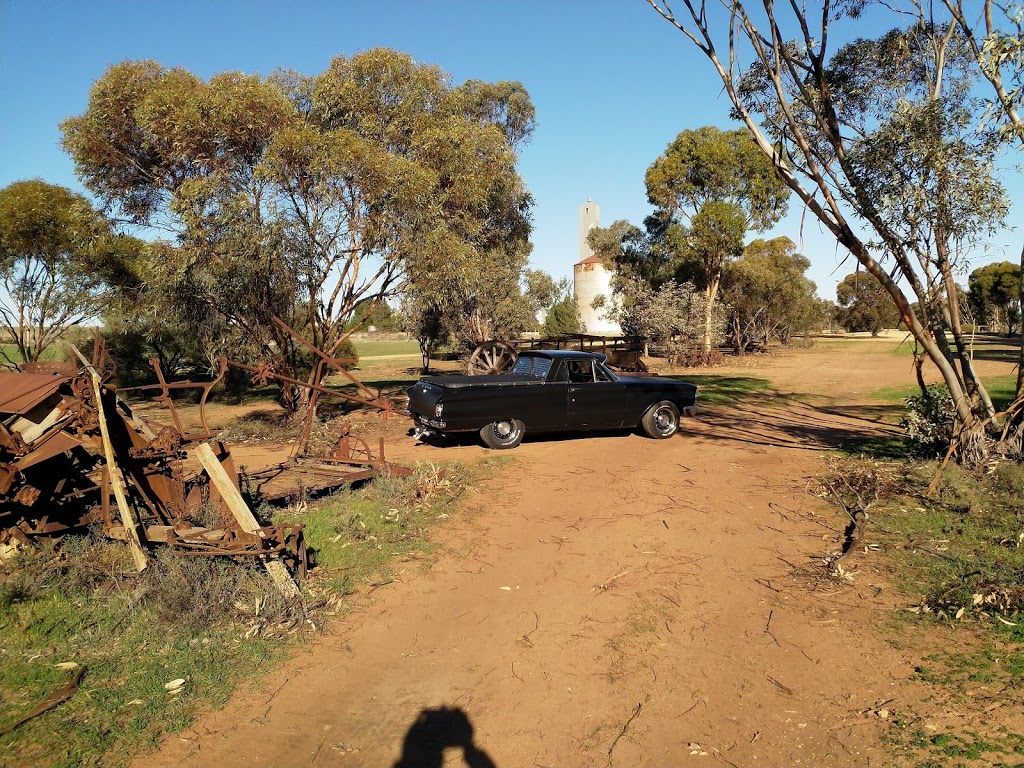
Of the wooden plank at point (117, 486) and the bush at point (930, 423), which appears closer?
the wooden plank at point (117, 486)

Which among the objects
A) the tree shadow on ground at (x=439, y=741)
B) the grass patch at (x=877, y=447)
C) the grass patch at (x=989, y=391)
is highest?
the grass patch at (x=989, y=391)

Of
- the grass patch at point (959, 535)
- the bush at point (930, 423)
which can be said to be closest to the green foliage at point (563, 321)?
the bush at point (930, 423)

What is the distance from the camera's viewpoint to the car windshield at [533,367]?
12078 millimetres

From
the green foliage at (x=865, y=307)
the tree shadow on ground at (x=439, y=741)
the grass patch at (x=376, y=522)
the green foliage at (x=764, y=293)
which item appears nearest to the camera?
the tree shadow on ground at (x=439, y=741)

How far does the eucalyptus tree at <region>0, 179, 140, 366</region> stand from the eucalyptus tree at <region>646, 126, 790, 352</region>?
23.7m

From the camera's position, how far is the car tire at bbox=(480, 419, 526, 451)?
1177cm

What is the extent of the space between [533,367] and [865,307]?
68658mm

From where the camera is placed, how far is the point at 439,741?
4.09m

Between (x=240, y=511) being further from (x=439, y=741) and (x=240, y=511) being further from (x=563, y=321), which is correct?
(x=563, y=321)

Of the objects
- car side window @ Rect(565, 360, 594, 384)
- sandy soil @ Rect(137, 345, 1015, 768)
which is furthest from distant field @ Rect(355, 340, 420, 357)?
sandy soil @ Rect(137, 345, 1015, 768)

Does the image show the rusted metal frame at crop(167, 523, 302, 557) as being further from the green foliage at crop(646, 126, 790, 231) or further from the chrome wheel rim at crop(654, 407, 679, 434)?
the green foliage at crop(646, 126, 790, 231)

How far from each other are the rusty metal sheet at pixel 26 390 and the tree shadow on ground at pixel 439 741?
4.34m

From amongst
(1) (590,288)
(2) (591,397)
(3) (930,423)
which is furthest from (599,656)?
(1) (590,288)

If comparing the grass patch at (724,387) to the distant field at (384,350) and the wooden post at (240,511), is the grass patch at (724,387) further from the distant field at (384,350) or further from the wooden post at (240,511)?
the distant field at (384,350)
